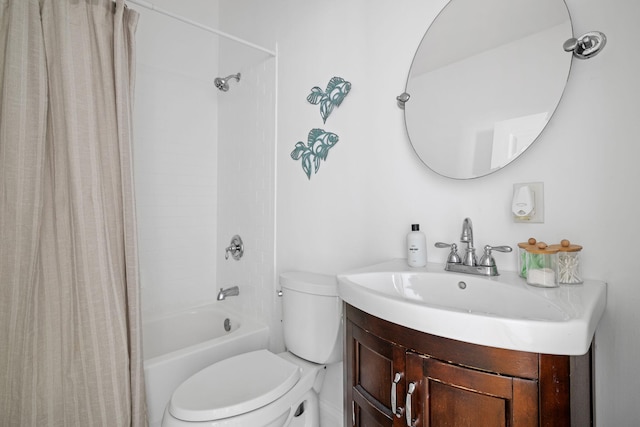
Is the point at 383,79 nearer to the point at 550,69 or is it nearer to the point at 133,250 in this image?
the point at 550,69

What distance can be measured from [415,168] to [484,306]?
1.98 feet

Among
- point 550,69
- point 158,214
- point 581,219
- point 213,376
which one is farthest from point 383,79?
point 158,214

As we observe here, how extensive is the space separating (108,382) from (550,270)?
1.60 m

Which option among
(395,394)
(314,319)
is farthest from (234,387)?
(395,394)

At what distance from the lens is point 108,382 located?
4.07 feet

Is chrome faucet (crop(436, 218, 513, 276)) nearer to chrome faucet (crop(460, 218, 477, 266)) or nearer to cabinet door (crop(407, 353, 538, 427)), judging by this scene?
chrome faucet (crop(460, 218, 477, 266))

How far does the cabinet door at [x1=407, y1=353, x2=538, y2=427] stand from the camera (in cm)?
62

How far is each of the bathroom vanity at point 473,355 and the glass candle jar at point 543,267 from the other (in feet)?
0.12

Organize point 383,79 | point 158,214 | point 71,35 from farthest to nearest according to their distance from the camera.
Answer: point 158,214, point 383,79, point 71,35

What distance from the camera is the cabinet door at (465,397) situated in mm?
620

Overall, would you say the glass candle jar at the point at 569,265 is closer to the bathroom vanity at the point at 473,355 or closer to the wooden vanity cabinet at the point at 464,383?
the bathroom vanity at the point at 473,355

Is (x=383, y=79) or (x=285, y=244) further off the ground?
(x=383, y=79)

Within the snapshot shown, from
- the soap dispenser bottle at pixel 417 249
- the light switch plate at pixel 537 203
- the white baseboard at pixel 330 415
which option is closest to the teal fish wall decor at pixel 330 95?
the soap dispenser bottle at pixel 417 249

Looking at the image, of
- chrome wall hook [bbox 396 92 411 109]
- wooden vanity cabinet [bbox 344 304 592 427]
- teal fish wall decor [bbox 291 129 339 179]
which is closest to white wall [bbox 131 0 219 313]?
Result: teal fish wall decor [bbox 291 129 339 179]
